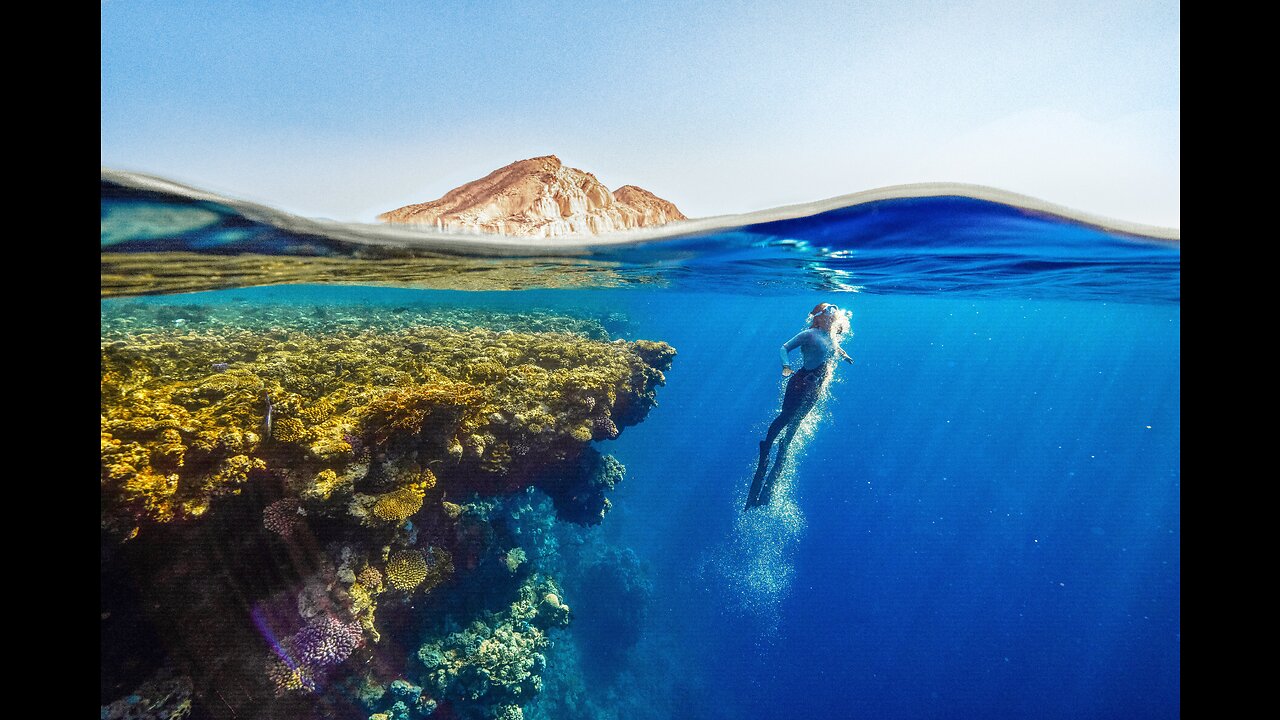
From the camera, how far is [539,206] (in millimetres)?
6660

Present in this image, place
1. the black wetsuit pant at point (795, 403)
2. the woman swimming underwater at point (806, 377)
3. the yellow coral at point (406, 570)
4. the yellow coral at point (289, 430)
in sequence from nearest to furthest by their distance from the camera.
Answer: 1. the yellow coral at point (289, 430)
2. the yellow coral at point (406, 570)
3. the woman swimming underwater at point (806, 377)
4. the black wetsuit pant at point (795, 403)

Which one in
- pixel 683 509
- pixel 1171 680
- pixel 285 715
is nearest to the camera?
pixel 285 715

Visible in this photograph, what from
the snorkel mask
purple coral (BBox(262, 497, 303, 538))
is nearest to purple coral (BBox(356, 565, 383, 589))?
purple coral (BBox(262, 497, 303, 538))

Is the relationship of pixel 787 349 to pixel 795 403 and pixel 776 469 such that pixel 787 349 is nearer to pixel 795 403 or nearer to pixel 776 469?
pixel 795 403

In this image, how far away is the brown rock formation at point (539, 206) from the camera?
604 cm

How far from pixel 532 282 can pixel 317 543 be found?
8.81 m

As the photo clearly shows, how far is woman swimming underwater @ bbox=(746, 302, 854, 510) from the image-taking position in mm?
10188

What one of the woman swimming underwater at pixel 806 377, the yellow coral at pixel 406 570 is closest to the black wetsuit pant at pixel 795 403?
the woman swimming underwater at pixel 806 377

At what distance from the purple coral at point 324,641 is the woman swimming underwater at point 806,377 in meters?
8.06

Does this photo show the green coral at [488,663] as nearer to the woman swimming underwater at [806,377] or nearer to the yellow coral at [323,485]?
the yellow coral at [323,485]

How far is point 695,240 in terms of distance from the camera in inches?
342

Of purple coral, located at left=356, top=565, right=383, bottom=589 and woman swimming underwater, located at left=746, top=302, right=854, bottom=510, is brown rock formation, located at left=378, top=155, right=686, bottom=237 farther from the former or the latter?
purple coral, located at left=356, top=565, right=383, bottom=589

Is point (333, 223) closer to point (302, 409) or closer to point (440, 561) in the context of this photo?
point (302, 409)
